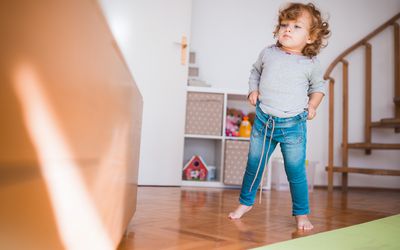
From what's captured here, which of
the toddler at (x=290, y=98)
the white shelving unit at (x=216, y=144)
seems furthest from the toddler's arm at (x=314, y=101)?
the white shelving unit at (x=216, y=144)

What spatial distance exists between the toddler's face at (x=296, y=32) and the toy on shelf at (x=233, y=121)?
5.03 ft

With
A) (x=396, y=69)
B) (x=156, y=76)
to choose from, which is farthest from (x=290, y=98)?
(x=396, y=69)

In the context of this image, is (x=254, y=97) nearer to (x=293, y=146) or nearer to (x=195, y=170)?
(x=293, y=146)

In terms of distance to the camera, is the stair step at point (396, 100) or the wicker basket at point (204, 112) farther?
the stair step at point (396, 100)

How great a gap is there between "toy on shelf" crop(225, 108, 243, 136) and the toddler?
1.47 m

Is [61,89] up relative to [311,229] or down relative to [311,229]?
up

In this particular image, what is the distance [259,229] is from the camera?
3.95ft

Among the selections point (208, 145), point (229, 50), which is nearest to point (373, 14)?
point (229, 50)

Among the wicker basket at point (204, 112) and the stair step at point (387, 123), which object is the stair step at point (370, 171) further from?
the wicker basket at point (204, 112)

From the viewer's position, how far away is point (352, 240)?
41.0 inches

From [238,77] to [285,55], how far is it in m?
1.88

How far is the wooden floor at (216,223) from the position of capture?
96cm

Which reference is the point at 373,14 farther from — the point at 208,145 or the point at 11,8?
the point at 11,8

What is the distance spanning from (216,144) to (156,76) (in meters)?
0.78
